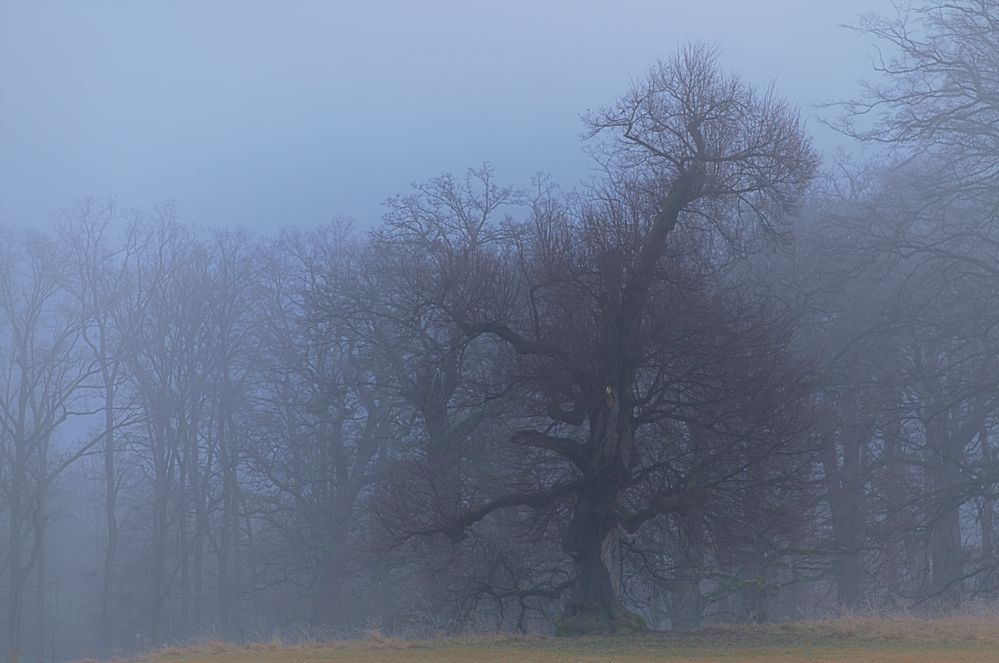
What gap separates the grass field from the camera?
49.0 ft

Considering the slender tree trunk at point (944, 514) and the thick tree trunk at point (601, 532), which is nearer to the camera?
the thick tree trunk at point (601, 532)

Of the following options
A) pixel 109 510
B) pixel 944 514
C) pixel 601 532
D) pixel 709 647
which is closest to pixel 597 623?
pixel 601 532

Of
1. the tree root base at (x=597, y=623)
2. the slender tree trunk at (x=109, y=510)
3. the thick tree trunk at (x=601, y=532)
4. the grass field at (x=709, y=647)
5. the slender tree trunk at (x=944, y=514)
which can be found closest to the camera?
the grass field at (x=709, y=647)

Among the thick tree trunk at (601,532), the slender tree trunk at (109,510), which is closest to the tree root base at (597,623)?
the thick tree trunk at (601,532)

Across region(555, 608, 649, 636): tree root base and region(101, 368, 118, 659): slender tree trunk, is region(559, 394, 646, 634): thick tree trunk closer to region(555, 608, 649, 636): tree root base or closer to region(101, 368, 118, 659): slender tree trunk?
region(555, 608, 649, 636): tree root base

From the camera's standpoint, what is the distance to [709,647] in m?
16.9

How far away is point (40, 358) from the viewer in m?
46.7

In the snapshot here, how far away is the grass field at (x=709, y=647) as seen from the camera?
49.0ft

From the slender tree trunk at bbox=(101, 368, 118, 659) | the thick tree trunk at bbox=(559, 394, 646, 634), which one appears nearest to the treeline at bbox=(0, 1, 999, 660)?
the thick tree trunk at bbox=(559, 394, 646, 634)

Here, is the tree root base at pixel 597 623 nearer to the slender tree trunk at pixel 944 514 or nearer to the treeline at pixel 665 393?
the treeline at pixel 665 393

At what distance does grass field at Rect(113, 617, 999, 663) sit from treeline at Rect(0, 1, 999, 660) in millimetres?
2420

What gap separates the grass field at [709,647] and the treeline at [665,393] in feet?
7.94

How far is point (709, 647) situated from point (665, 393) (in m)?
5.63

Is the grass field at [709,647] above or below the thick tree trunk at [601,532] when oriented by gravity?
below
